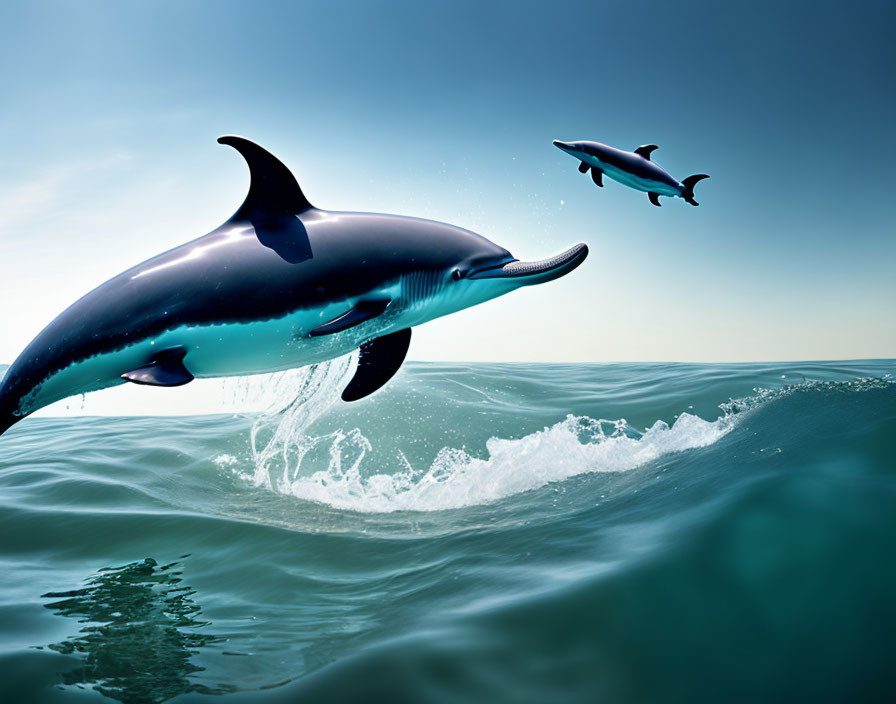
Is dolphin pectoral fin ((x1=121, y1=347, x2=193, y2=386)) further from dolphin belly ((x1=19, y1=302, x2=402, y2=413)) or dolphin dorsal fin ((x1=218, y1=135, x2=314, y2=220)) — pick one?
dolphin dorsal fin ((x1=218, y1=135, x2=314, y2=220))

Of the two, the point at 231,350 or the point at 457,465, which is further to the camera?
the point at 457,465

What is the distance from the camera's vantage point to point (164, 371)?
3.74m

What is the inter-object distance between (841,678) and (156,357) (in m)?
3.95

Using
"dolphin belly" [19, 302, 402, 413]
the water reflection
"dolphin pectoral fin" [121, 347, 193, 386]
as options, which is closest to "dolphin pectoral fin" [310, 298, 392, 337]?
"dolphin belly" [19, 302, 402, 413]

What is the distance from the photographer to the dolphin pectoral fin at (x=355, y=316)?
143 inches

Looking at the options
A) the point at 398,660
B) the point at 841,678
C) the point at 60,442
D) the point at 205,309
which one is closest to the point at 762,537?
the point at 841,678

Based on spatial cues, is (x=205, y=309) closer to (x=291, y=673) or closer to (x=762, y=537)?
(x=291, y=673)

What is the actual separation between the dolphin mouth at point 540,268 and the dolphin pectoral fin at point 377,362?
69cm

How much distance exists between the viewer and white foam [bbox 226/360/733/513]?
6.93m

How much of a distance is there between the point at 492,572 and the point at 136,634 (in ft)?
7.55

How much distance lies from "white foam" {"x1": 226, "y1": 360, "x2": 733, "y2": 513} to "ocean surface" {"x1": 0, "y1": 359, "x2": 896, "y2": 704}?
50 mm

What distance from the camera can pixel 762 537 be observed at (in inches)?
143

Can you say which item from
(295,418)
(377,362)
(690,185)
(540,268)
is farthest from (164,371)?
(690,185)

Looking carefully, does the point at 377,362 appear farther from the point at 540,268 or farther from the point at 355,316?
the point at 540,268
